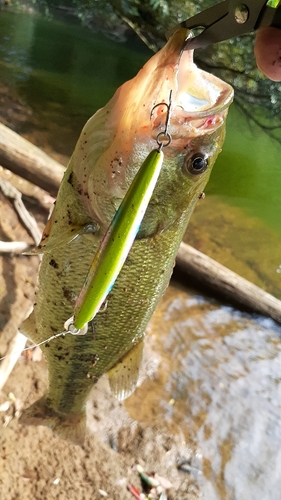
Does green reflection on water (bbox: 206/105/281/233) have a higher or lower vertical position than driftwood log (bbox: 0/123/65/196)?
lower

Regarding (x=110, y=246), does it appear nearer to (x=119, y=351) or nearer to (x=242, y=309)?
(x=119, y=351)

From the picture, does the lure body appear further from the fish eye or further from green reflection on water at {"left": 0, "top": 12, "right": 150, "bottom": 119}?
green reflection on water at {"left": 0, "top": 12, "right": 150, "bottom": 119}

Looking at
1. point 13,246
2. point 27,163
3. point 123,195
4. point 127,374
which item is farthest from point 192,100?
point 27,163

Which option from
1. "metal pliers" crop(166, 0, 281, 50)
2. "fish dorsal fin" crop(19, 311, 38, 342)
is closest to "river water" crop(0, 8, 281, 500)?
"fish dorsal fin" crop(19, 311, 38, 342)

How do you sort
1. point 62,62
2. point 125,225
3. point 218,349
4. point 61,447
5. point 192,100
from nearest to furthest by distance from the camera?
point 125,225 → point 192,100 → point 61,447 → point 218,349 → point 62,62

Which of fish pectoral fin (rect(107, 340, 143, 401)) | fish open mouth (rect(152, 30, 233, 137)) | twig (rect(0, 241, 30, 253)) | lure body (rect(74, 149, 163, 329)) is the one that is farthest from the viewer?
twig (rect(0, 241, 30, 253))

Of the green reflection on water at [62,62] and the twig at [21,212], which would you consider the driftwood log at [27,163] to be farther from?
the green reflection on water at [62,62]

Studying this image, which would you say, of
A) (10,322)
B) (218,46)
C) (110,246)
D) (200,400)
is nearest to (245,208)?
(218,46)

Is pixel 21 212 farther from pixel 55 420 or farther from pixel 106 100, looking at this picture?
pixel 106 100
